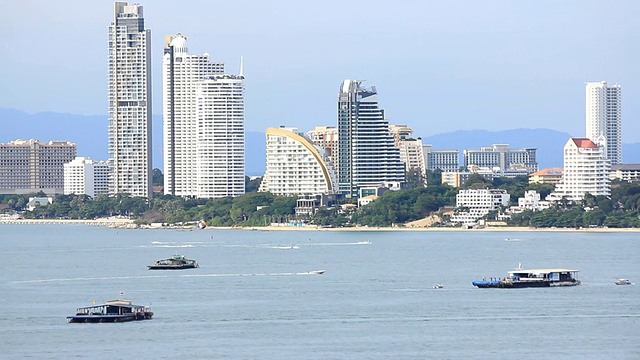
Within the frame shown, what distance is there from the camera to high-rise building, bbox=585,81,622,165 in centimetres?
17850

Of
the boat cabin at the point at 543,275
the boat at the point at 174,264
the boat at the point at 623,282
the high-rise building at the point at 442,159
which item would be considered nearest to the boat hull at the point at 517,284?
the boat cabin at the point at 543,275

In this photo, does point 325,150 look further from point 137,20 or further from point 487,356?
point 487,356

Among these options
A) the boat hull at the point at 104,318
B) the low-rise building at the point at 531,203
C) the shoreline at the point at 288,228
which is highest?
the low-rise building at the point at 531,203

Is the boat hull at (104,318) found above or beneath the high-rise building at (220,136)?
beneath

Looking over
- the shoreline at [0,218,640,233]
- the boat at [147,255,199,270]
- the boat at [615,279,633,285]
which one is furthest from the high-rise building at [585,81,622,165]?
the boat at [615,279,633,285]

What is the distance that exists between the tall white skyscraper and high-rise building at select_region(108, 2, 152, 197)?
7.11 ft

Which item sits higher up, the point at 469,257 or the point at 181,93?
the point at 181,93

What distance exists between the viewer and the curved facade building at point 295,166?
125906 millimetres

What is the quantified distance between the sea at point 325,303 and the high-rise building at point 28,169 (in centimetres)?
8425

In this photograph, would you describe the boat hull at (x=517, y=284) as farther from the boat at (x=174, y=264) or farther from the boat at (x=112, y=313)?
the boat at (x=174, y=264)

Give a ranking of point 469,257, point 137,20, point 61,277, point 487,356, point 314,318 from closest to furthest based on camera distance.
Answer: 1. point 487,356
2. point 314,318
3. point 61,277
4. point 469,257
5. point 137,20

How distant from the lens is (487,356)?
3734 centimetres

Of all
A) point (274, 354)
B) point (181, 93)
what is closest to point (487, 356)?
point (274, 354)

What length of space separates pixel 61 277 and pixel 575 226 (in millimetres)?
50495
